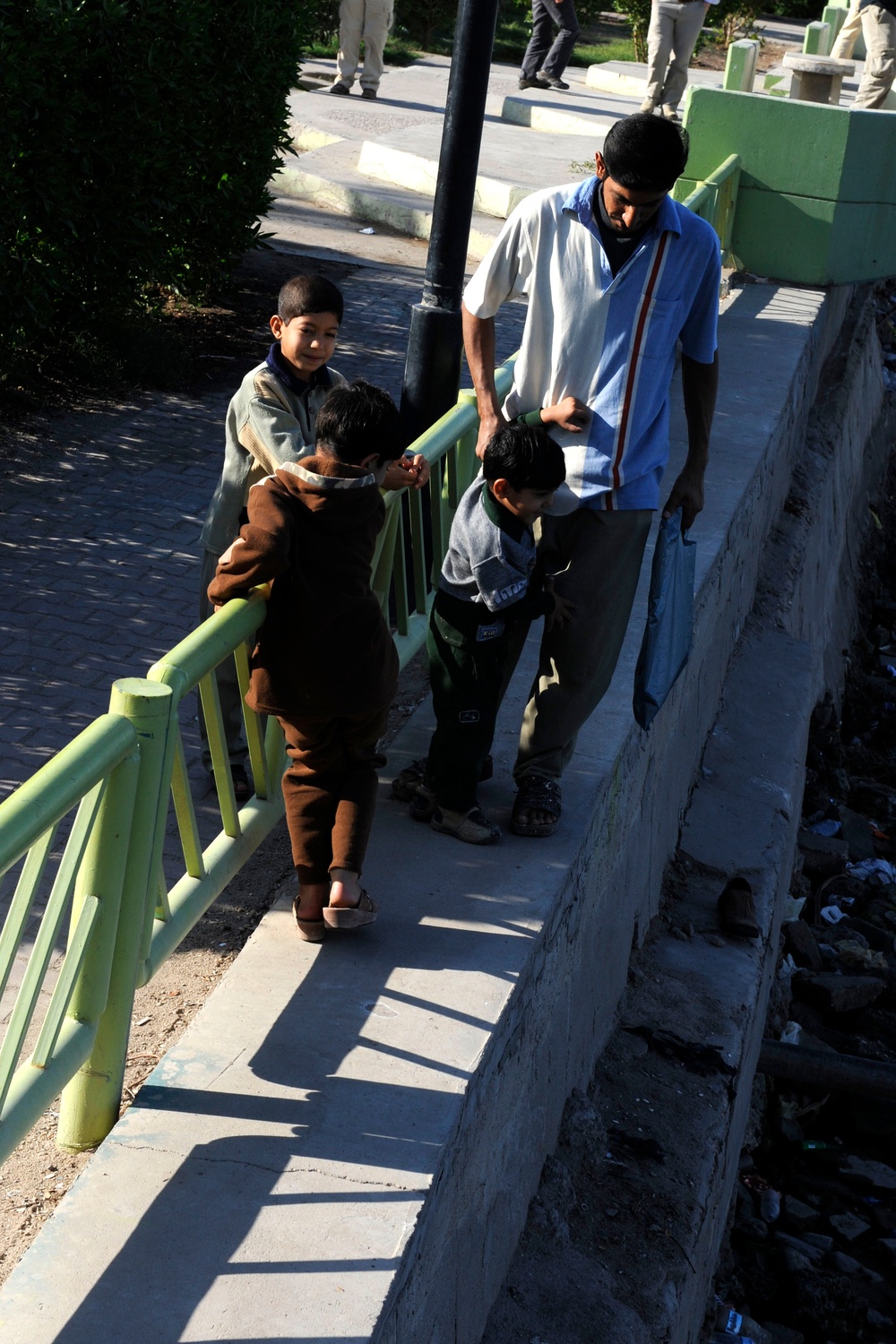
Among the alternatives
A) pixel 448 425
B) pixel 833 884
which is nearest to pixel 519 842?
pixel 448 425

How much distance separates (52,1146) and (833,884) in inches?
236

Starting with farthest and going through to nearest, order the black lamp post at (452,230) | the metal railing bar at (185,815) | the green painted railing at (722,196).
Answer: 1. the green painted railing at (722,196)
2. the black lamp post at (452,230)
3. the metal railing bar at (185,815)

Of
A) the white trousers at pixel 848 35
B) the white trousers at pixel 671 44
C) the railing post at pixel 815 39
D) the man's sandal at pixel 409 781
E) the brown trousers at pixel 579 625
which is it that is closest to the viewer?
the brown trousers at pixel 579 625

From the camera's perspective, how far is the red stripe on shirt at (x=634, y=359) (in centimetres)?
369

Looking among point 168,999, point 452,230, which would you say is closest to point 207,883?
point 168,999

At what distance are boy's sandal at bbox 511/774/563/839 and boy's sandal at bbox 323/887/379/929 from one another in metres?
0.69

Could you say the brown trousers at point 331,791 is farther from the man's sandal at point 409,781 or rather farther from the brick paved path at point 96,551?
the brick paved path at point 96,551

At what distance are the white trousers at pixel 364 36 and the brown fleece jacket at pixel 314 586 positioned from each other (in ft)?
43.3

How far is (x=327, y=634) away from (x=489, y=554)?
56 cm

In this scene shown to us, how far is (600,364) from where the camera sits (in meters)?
3.79

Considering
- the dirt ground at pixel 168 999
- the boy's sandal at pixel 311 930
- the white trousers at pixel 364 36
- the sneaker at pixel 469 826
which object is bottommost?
the dirt ground at pixel 168 999

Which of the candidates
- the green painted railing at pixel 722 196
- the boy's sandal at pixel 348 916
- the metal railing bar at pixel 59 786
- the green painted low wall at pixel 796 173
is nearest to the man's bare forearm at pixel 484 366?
the boy's sandal at pixel 348 916

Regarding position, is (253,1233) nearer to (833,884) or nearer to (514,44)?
(833,884)

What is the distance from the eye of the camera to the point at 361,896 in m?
3.46
